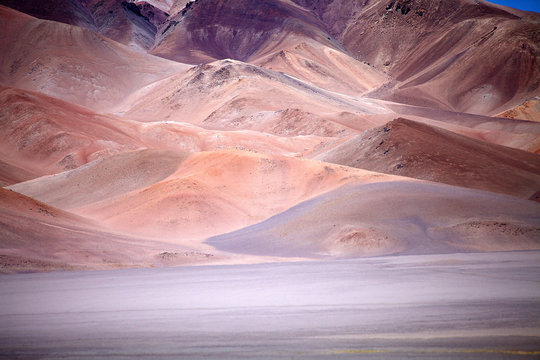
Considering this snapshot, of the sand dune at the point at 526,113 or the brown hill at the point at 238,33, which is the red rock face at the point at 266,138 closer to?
the sand dune at the point at 526,113

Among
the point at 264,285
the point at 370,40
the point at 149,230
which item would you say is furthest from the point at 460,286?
the point at 370,40

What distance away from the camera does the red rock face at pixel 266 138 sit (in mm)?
27906

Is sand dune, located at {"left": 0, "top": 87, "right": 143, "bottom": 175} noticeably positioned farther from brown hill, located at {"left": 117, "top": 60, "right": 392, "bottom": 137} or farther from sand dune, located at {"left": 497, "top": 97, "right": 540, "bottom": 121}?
sand dune, located at {"left": 497, "top": 97, "right": 540, "bottom": 121}

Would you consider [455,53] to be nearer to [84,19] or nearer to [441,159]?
[441,159]

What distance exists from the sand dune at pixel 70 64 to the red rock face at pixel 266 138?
1.61 feet

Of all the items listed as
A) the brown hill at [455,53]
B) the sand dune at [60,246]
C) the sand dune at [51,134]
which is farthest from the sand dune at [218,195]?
the brown hill at [455,53]

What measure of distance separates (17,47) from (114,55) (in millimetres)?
22722

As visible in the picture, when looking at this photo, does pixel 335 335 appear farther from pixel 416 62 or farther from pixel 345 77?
pixel 416 62

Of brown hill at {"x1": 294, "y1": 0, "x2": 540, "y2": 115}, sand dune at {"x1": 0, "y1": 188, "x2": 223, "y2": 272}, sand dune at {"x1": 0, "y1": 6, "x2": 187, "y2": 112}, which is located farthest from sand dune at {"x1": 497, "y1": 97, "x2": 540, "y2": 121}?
sand dune at {"x1": 0, "y1": 188, "x2": 223, "y2": 272}

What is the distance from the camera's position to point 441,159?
145 ft

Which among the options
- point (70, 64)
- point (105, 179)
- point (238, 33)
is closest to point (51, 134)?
point (105, 179)

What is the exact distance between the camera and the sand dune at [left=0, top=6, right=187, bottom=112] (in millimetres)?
122125

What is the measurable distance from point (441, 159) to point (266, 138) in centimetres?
3624

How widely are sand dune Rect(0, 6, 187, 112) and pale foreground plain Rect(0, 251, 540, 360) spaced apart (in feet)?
365
